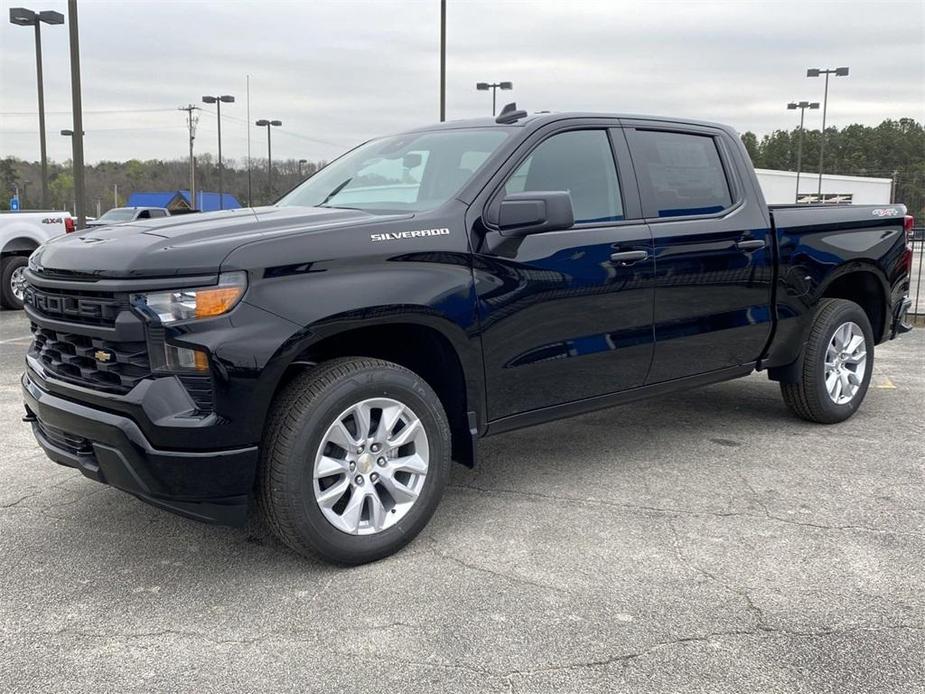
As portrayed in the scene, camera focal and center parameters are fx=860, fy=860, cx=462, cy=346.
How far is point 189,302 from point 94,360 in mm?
Result: 516

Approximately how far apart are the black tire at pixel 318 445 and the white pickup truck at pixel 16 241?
10569 mm

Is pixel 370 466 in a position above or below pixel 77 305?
below

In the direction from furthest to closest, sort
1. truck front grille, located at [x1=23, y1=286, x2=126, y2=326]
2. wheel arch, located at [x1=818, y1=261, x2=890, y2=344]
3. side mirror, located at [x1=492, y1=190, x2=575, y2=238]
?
wheel arch, located at [x1=818, y1=261, x2=890, y2=344] < side mirror, located at [x1=492, y1=190, x2=575, y2=238] < truck front grille, located at [x1=23, y1=286, x2=126, y2=326]

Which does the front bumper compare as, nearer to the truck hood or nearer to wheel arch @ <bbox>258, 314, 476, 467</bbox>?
wheel arch @ <bbox>258, 314, 476, 467</bbox>

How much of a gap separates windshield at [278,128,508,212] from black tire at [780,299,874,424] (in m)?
2.57

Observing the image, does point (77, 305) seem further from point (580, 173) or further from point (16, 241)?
point (16, 241)

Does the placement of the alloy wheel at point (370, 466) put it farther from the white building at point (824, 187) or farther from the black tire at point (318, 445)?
the white building at point (824, 187)

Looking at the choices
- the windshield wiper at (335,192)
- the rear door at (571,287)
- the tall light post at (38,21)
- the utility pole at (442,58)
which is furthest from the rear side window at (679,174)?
the tall light post at (38,21)

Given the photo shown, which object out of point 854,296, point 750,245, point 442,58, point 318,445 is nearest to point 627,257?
point 750,245

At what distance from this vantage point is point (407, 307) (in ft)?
11.4

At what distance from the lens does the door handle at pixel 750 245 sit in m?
4.81

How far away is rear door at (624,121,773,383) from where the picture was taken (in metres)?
4.48

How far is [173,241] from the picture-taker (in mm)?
3180

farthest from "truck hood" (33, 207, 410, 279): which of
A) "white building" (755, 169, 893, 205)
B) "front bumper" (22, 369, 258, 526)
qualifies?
"white building" (755, 169, 893, 205)
